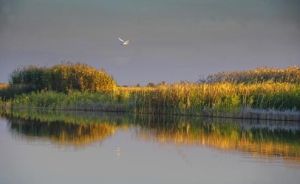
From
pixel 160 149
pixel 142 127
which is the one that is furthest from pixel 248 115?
pixel 160 149

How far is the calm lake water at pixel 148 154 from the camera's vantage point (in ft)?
36.4

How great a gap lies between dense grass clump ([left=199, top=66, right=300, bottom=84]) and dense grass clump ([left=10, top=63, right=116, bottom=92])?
20.5ft

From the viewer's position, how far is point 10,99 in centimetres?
3759

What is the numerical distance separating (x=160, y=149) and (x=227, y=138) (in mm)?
3315

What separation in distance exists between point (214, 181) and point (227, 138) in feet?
23.3

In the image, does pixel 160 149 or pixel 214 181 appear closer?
pixel 214 181

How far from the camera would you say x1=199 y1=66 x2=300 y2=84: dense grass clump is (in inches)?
1323

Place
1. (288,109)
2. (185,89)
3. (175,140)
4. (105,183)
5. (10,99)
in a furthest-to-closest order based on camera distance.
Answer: (10,99) → (185,89) → (288,109) → (175,140) → (105,183)

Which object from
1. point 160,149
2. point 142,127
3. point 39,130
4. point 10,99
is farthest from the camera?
point 10,99

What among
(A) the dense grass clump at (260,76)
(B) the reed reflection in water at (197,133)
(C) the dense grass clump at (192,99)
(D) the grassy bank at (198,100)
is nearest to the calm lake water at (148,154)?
(B) the reed reflection in water at (197,133)

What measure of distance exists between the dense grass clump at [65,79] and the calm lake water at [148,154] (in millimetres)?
16704

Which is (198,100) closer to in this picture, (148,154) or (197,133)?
(197,133)

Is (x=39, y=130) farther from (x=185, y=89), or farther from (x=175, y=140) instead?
(x=185, y=89)

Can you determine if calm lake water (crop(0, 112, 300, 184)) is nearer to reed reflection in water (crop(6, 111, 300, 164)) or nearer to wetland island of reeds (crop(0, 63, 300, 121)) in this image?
reed reflection in water (crop(6, 111, 300, 164))
